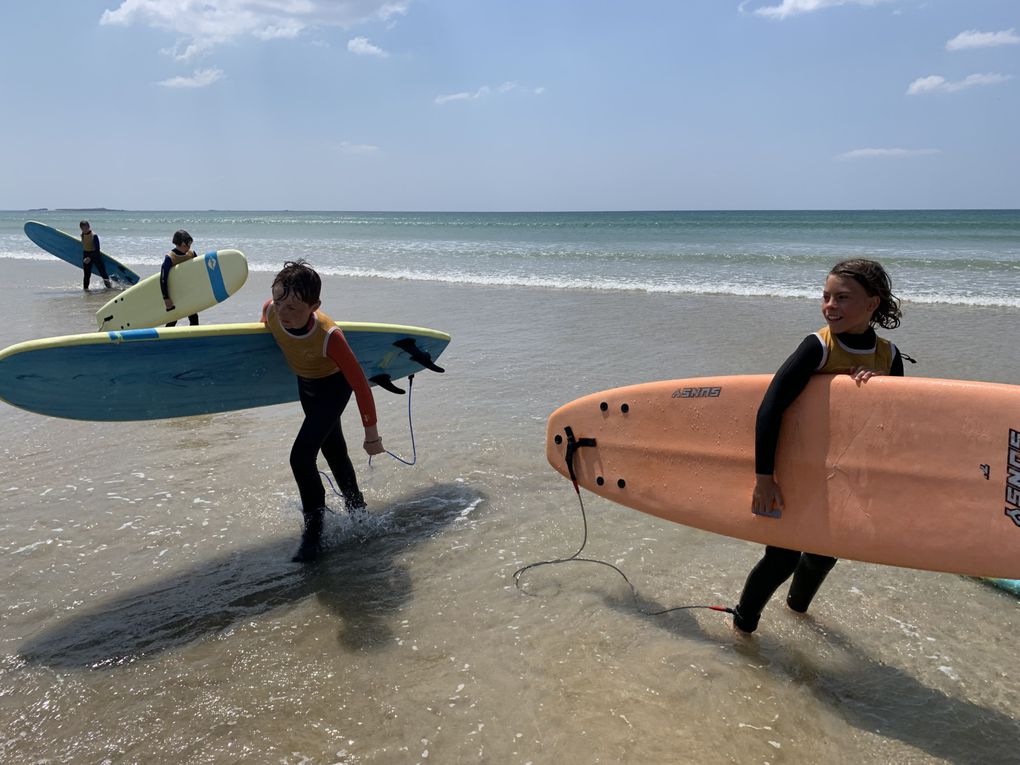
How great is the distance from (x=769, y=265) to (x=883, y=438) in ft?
59.1

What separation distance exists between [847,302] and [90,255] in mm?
17196

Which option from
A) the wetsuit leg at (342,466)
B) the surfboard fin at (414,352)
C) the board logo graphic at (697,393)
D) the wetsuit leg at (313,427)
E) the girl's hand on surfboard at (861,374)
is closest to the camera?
the girl's hand on surfboard at (861,374)

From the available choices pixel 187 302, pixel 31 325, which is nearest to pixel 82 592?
pixel 187 302

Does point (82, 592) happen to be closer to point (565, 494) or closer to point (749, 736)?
point (565, 494)

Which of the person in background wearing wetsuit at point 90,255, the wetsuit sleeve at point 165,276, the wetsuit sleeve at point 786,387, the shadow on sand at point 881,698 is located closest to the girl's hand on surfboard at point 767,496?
the wetsuit sleeve at point 786,387

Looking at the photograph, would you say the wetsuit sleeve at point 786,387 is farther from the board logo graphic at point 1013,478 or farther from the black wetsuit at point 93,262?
the black wetsuit at point 93,262

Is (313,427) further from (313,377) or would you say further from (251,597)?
(251,597)

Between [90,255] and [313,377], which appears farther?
[90,255]

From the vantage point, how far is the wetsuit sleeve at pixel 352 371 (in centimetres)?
338

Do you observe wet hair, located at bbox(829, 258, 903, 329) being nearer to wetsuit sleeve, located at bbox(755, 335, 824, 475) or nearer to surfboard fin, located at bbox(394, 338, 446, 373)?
wetsuit sleeve, located at bbox(755, 335, 824, 475)

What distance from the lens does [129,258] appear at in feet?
88.0

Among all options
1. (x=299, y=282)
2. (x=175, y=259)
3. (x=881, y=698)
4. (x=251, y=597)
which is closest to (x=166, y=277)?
(x=175, y=259)

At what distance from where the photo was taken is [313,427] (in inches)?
141

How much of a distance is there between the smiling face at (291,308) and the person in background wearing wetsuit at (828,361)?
6.85ft
